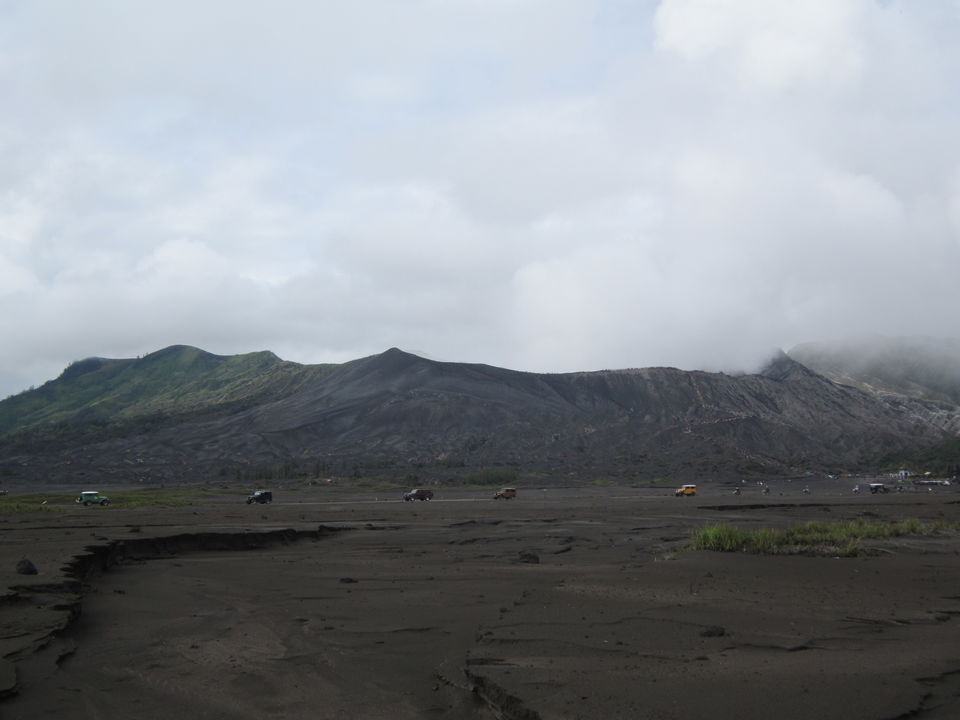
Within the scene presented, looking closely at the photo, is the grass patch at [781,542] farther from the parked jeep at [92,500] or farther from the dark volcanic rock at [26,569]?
the parked jeep at [92,500]

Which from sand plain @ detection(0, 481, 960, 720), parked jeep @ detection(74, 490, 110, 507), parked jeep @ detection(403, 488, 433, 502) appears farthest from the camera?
parked jeep @ detection(403, 488, 433, 502)

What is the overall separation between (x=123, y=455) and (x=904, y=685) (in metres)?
120

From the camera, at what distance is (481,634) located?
10461 millimetres

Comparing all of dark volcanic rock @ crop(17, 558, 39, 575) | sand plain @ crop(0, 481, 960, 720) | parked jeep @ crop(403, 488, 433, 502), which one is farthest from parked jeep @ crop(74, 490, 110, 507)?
dark volcanic rock @ crop(17, 558, 39, 575)

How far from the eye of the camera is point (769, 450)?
415ft

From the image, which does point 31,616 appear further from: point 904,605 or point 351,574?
point 904,605

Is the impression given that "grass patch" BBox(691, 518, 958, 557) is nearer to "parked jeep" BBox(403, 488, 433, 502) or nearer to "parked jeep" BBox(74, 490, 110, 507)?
"parked jeep" BBox(403, 488, 433, 502)

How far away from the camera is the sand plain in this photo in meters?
7.90

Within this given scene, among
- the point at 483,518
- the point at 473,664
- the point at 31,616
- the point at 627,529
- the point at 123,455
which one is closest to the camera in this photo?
the point at 473,664

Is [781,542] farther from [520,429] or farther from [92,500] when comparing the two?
[520,429]

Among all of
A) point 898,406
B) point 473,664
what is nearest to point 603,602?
point 473,664

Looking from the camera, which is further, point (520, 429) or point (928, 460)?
point (520, 429)

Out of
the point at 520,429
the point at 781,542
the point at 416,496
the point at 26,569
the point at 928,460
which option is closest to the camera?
the point at 26,569

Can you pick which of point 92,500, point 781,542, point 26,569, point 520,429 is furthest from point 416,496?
point 520,429
